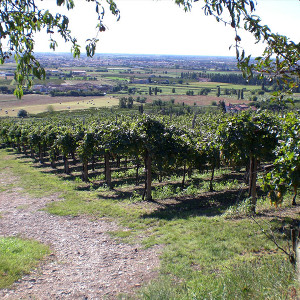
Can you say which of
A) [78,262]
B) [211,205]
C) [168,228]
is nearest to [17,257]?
[78,262]

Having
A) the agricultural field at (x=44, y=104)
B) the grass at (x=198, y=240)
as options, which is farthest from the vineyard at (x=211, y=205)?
the agricultural field at (x=44, y=104)

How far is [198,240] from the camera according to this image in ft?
24.7

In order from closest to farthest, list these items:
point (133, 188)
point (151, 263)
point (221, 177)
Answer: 1. point (151, 263)
2. point (133, 188)
3. point (221, 177)

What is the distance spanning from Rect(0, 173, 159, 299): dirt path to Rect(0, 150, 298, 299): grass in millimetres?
536

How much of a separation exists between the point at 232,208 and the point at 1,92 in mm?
122875

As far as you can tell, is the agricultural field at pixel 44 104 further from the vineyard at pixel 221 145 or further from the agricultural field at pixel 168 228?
the agricultural field at pixel 168 228

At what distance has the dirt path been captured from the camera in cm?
567

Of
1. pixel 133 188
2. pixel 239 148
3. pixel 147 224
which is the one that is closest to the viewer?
pixel 239 148

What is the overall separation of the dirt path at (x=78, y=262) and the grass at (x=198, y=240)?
54cm

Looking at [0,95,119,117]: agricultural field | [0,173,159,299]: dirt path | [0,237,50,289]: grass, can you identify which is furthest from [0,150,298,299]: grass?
[0,95,119,117]: agricultural field

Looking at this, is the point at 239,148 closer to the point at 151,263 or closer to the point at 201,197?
the point at 151,263

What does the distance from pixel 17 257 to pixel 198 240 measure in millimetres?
4694

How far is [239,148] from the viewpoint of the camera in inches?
343

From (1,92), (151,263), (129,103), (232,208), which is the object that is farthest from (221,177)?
(1,92)
